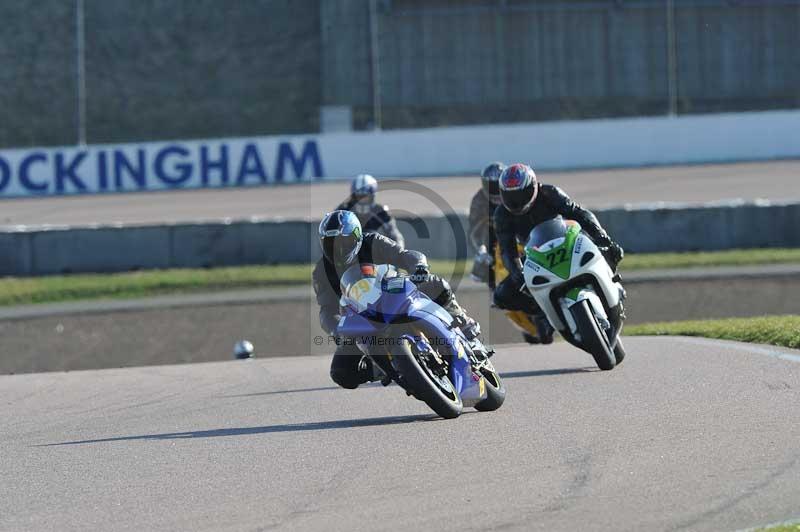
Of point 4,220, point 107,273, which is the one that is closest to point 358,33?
point 4,220

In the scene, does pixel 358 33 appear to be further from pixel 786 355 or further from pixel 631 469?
pixel 631 469

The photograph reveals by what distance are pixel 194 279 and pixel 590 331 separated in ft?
41.4

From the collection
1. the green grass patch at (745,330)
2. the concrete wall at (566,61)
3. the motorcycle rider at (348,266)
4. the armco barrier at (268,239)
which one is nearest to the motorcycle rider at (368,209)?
the green grass patch at (745,330)

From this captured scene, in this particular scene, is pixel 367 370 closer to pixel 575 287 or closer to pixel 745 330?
pixel 575 287

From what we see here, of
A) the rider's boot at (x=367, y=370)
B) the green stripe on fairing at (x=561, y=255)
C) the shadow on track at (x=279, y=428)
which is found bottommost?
the shadow on track at (x=279, y=428)

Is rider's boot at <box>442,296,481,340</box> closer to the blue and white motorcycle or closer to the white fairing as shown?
the blue and white motorcycle

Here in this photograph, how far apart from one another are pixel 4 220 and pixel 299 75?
14689 mm

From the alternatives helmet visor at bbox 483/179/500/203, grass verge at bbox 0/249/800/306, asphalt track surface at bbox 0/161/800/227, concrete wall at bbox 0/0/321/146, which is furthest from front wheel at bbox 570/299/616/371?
concrete wall at bbox 0/0/321/146

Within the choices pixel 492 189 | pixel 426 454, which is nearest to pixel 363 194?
pixel 492 189

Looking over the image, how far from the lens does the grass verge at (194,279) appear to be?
2077 centimetres

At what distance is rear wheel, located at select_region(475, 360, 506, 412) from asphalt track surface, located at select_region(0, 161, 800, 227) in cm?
1669

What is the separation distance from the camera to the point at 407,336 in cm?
753

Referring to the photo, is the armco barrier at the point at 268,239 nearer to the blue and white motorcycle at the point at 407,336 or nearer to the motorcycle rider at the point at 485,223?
the motorcycle rider at the point at 485,223

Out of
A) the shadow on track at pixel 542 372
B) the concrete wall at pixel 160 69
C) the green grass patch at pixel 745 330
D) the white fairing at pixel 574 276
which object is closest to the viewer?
the white fairing at pixel 574 276
